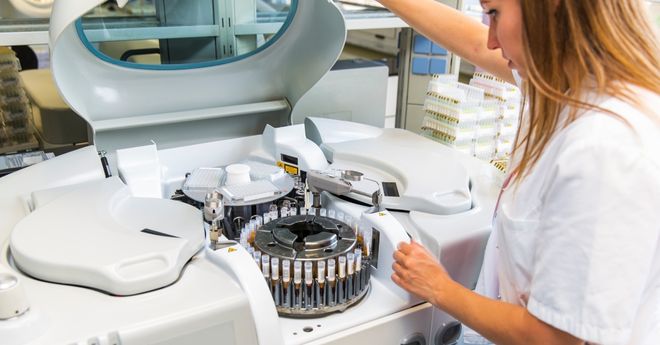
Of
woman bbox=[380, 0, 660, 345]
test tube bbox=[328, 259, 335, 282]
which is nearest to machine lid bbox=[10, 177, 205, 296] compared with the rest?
test tube bbox=[328, 259, 335, 282]

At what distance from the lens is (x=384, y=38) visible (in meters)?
2.94

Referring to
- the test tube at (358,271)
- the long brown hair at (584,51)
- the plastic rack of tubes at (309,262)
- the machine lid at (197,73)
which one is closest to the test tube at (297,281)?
the plastic rack of tubes at (309,262)

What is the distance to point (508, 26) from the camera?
0.74 meters

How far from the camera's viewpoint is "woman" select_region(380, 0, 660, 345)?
673 mm

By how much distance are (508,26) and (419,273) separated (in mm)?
425

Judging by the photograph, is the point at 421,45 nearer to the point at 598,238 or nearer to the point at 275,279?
the point at 275,279

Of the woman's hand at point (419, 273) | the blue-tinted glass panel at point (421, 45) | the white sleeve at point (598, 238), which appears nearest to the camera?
the white sleeve at point (598, 238)

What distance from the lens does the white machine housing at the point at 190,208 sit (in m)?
0.78

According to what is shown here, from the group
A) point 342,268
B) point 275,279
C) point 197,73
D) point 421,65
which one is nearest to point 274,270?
point 275,279

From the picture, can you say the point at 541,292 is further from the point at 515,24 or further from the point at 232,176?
the point at 232,176

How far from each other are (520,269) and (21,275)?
0.74 m

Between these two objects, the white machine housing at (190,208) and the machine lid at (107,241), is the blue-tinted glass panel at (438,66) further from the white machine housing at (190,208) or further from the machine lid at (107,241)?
the machine lid at (107,241)

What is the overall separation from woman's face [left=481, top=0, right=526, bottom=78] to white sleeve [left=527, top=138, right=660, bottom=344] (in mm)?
157

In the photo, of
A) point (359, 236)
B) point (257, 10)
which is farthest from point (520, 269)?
point (257, 10)
